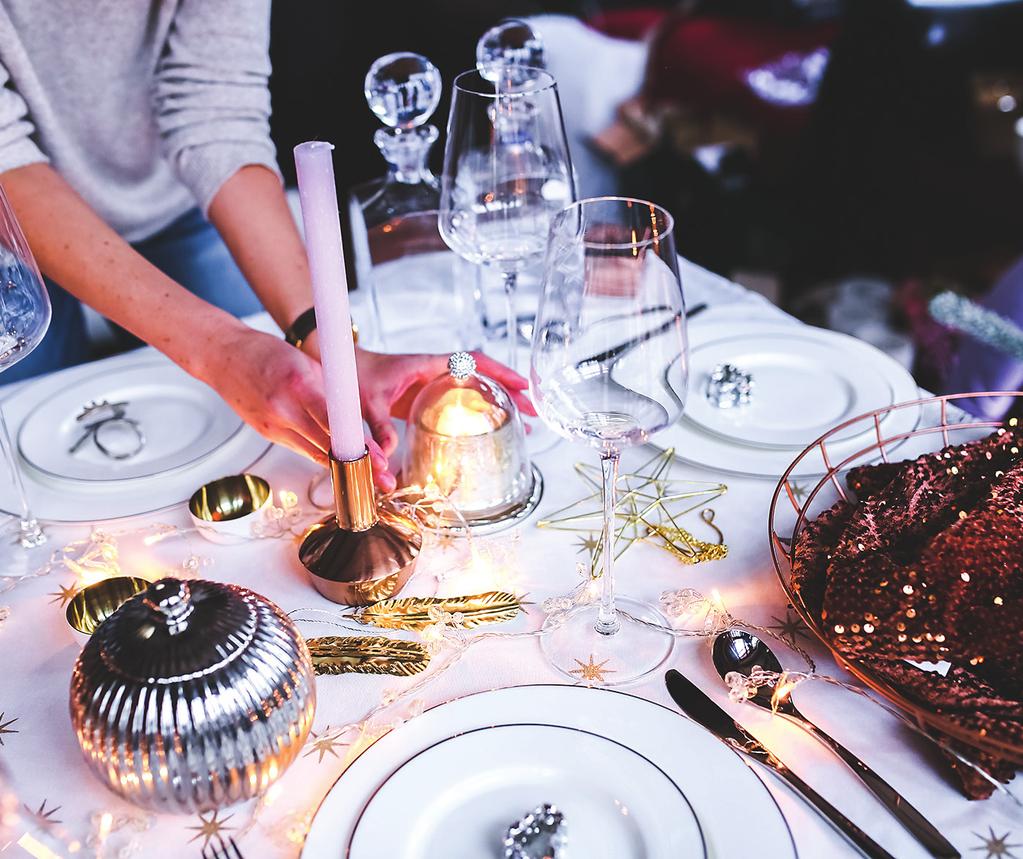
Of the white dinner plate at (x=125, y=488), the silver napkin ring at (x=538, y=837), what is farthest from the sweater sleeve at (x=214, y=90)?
the silver napkin ring at (x=538, y=837)

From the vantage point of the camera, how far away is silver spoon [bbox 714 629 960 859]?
55 centimetres

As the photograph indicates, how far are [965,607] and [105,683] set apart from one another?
0.52 meters

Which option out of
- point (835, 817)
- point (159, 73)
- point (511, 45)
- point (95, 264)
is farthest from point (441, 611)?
point (159, 73)

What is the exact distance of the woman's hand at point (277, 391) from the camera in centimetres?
84

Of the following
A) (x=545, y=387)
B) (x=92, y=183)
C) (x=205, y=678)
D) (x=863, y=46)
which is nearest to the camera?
(x=205, y=678)

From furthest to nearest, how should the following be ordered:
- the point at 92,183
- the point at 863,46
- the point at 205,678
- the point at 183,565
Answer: the point at 863,46
the point at 92,183
the point at 183,565
the point at 205,678

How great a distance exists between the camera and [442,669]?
2.25 feet

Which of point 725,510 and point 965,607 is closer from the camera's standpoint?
point 965,607

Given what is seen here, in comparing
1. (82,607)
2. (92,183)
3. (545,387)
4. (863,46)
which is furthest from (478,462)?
(863,46)

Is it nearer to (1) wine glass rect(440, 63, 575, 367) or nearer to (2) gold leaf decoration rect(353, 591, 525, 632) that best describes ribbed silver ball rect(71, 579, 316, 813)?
(2) gold leaf decoration rect(353, 591, 525, 632)

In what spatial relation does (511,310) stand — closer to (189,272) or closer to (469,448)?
(469,448)

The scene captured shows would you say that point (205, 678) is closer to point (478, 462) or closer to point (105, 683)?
point (105, 683)

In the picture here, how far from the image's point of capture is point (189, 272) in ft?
4.92

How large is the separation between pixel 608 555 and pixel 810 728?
0.56 feet
